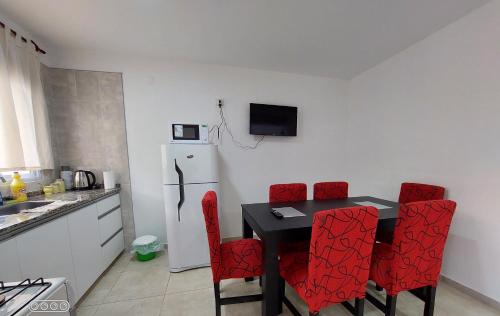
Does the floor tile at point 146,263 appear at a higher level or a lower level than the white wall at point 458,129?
lower

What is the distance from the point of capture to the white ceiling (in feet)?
5.38

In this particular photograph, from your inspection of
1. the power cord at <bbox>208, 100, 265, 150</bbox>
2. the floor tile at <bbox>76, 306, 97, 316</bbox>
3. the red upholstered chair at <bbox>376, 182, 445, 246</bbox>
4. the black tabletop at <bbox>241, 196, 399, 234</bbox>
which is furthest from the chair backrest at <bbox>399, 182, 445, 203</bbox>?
the floor tile at <bbox>76, 306, 97, 316</bbox>

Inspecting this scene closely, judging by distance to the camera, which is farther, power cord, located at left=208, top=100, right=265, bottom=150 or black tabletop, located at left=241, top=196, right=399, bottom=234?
power cord, located at left=208, top=100, right=265, bottom=150

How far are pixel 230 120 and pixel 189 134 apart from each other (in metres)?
0.77

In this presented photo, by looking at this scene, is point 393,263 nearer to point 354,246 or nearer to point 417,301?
point 354,246

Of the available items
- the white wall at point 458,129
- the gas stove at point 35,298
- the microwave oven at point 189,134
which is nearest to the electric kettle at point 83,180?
the microwave oven at point 189,134

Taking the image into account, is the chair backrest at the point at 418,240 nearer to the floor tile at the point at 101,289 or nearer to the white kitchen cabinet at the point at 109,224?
the floor tile at the point at 101,289

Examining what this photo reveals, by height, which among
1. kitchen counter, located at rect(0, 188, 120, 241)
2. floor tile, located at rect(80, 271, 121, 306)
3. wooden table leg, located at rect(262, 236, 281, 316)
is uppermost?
kitchen counter, located at rect(0, 188, 120, 241)

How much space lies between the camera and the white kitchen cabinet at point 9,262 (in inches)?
42.1

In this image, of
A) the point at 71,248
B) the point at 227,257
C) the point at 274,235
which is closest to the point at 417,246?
the point at 274,235

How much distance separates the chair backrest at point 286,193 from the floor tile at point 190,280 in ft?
3.66

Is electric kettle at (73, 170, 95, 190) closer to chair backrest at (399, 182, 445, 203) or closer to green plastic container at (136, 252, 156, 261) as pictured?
green plastic container at (136, 252, 156, 261)

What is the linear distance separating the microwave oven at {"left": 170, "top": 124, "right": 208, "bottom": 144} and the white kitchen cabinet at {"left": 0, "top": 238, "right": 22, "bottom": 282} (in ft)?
4.51

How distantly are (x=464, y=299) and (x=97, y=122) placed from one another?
440cm
